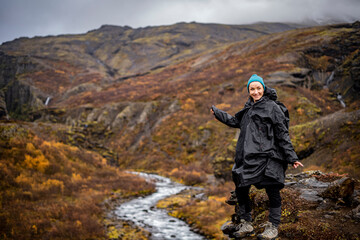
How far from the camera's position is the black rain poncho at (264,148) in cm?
349

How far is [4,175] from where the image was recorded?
486 inches

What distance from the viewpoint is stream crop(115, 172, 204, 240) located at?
9586 mm

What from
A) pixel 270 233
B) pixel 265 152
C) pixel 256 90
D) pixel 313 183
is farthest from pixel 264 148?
pixel 313 183

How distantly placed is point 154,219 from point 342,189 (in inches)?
363

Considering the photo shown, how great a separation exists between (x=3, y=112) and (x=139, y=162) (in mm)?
15923

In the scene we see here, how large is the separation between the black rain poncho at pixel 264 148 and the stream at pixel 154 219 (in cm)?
712

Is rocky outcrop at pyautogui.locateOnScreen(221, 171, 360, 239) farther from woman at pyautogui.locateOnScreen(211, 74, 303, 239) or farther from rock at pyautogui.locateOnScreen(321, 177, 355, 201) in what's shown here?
woman at pyautogui.locateOnScreen(211, 74, 303, 239)

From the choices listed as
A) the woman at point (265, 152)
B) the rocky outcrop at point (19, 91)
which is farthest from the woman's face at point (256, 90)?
the rocky outcrop at point (19, 91)

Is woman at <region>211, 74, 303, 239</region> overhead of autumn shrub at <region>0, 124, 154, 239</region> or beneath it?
overhead

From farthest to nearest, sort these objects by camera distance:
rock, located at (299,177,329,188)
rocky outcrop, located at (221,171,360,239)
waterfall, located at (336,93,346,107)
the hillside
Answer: waterfall, located at (336,93,346,107) → the hillside → rock, located at (299,177,329,188) → rocky outcrop, located at (221,171,360,239)

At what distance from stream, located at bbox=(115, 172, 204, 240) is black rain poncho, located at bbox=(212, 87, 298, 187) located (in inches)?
280

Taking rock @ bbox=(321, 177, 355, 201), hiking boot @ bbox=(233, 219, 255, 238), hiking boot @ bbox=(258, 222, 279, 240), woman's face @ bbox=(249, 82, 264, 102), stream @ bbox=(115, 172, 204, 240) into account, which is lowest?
stream @ bbox=(115, 172, 204, 240)

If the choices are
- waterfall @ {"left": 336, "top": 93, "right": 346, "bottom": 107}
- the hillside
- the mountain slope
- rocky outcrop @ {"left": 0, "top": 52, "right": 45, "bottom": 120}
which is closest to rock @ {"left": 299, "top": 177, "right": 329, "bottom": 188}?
the hillside

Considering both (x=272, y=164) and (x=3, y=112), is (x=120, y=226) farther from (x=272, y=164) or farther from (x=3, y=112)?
(x=3, y=112)
